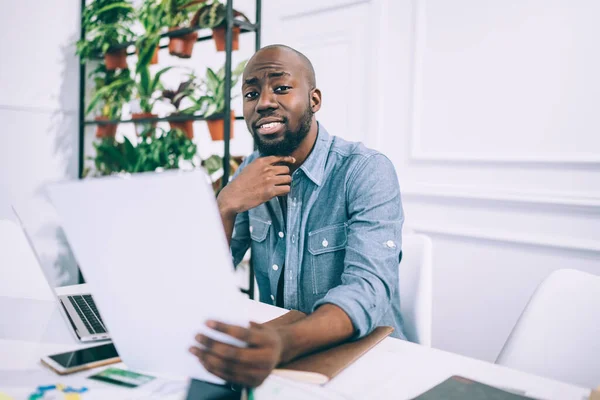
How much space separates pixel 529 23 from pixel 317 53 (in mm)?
1125

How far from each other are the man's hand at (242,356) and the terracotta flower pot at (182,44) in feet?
7.56

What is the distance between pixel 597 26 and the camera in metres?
1.68

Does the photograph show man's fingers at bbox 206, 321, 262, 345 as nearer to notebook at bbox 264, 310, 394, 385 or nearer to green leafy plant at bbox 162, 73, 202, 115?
notebook at bbox 264, 310, 394, 385

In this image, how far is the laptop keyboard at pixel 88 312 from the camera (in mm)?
890

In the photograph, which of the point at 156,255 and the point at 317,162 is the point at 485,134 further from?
the point at 156,255

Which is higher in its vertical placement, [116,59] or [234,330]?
[116,59]

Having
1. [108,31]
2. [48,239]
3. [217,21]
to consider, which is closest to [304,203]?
[217,21]

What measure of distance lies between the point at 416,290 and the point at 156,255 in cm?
88

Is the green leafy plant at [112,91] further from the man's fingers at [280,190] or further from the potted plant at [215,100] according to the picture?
the man's fingers at [280,190]

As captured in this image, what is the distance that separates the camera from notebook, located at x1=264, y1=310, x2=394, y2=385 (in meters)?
0.68

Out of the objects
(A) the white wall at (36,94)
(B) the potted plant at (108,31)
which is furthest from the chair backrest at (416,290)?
(A) the white wall at (36,94)

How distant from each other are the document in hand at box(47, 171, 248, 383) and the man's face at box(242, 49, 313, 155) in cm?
80

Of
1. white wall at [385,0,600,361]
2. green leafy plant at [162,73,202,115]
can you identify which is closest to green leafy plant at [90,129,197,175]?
green leafy plant at [162,73,202,115]

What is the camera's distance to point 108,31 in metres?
2.86
